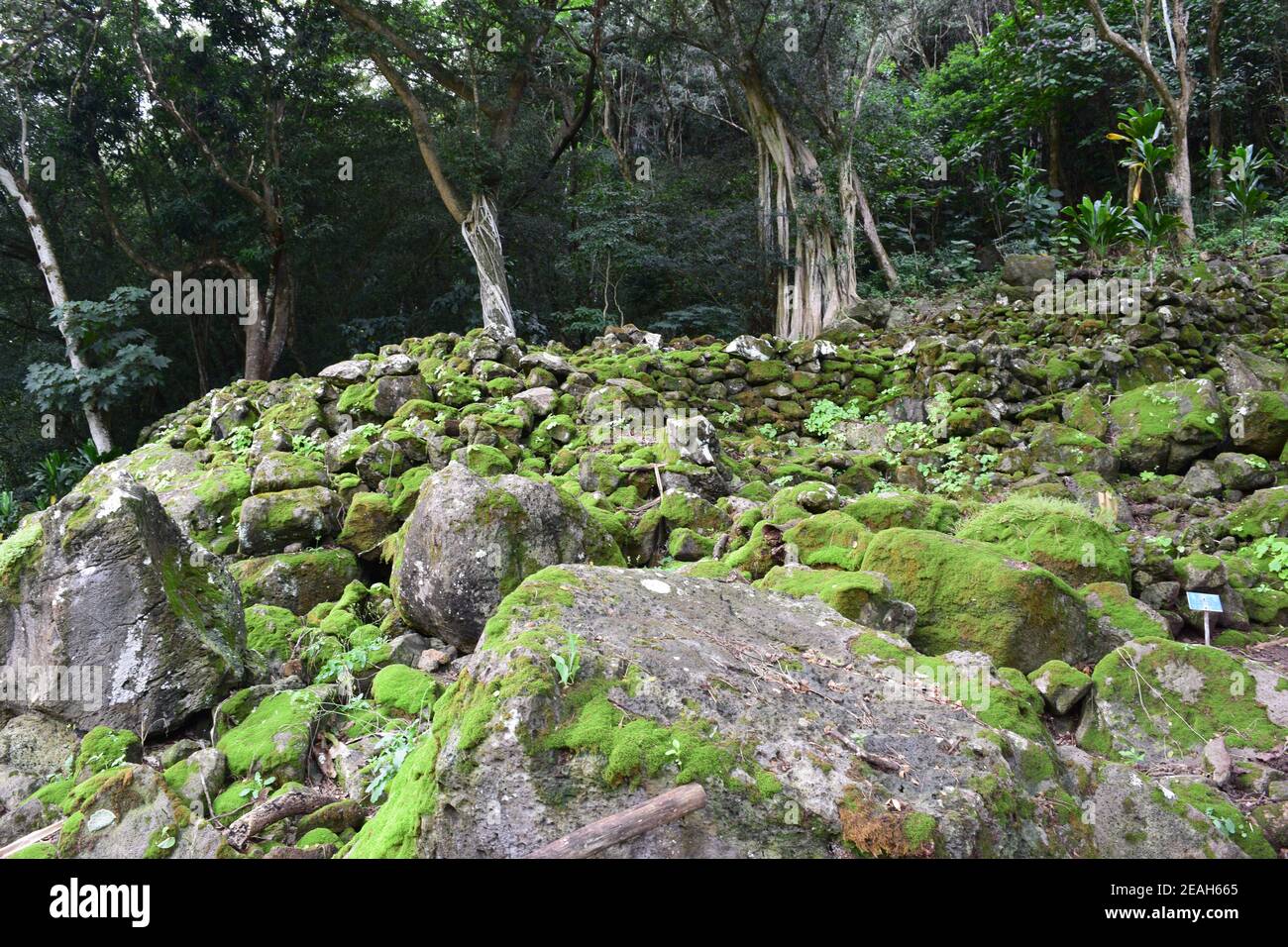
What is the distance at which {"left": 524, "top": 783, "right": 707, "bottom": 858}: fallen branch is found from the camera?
2426mm

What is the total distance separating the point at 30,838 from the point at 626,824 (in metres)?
2.85

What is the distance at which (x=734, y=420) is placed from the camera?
9805 millimetres

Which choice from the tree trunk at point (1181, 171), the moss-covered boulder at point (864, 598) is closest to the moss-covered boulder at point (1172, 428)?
the moss-covered boulder at point (864, 598)

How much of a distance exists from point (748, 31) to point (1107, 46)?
8.04 m

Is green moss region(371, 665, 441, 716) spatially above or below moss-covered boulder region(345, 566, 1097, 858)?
Result: below

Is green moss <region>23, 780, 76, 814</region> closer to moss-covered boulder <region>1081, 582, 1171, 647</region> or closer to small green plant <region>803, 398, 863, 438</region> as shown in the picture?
moss-covered boulder <region>1081, 582, 1171, 647</region>

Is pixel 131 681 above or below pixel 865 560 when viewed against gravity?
below

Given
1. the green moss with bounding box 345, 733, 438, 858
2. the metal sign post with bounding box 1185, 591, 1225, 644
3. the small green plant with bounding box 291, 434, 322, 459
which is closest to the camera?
the green moss with bounding box 345, 733, 438, 858

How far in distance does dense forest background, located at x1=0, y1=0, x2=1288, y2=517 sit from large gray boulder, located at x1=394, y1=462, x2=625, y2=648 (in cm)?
847

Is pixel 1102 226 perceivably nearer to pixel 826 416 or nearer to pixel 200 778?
pixel 826 416

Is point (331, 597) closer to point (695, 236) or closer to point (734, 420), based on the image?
point (734, 420)
